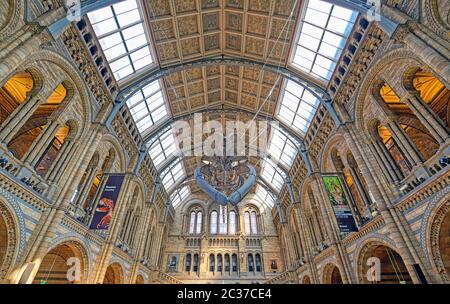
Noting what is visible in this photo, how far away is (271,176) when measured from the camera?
93.9ft

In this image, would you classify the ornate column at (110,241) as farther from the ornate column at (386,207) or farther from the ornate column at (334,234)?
the ornate column at (386,207)

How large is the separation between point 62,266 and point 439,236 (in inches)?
790

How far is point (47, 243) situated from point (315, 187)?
1675 cm

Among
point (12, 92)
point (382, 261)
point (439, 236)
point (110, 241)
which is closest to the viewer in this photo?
point (439, 236)

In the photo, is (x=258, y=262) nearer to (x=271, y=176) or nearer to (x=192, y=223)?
(x=192, y=223)

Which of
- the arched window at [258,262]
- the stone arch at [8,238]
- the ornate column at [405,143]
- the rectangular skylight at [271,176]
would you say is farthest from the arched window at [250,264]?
the stone arch at [8,238]

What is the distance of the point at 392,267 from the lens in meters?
13.3

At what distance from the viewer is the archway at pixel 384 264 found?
12617mm

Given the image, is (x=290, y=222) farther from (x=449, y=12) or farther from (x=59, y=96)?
(x=59, y=96)

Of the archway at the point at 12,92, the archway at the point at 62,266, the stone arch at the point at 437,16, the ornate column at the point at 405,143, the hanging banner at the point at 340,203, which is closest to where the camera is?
the stone arch at the point at 437,16

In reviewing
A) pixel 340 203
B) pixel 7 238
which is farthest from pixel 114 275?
pixel 340 203

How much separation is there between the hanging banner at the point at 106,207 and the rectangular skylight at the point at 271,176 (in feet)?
59.2

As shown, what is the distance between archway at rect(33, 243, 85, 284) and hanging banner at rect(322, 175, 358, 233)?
14.8 metres

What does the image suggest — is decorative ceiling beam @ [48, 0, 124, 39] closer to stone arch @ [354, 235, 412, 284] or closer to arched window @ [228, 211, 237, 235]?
stone arch @ [354, 235, 412, 284]
